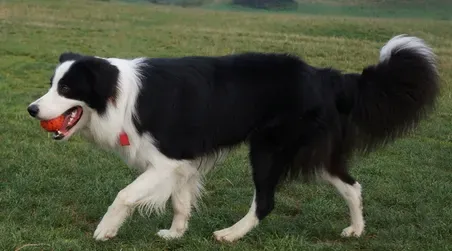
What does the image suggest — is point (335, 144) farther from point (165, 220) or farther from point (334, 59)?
point (334, 59)

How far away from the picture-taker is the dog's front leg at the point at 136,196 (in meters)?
4.59

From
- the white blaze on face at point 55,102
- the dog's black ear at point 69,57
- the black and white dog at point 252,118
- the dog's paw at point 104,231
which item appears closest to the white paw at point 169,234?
the black and white dog at point 252,118

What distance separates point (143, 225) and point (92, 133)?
106cm

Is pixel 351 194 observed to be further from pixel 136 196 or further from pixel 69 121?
pixel 69 121

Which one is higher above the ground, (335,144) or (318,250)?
(335,144)

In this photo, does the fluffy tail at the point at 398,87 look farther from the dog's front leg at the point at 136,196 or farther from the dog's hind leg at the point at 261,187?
the dog's front leg at the point at 136,196

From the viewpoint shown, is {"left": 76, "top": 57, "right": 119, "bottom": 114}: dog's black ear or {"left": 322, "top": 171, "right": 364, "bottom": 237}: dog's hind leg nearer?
{"left": 76, "top": 57, "right": 119, "bottom": 114}: dog's black ear

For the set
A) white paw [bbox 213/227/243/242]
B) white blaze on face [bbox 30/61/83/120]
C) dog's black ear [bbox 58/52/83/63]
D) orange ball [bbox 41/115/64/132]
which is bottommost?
white paw [bbox 213/227/243/242]

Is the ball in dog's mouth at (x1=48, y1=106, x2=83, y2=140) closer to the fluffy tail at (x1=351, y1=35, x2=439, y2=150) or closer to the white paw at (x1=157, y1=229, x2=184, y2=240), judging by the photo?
the white paw at (x1=157, y1=229, x2=184, y2=240)

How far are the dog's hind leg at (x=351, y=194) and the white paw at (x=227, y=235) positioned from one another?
0.88 m

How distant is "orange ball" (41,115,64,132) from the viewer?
14.2ft

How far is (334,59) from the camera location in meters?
19.1

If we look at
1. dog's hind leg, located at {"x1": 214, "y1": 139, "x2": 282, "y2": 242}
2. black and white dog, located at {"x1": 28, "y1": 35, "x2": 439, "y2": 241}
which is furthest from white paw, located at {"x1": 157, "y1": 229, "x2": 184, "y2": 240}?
dog's hind leg, located at {"x1": 214, "y1": 139, "x2": 282, "y2": 242}

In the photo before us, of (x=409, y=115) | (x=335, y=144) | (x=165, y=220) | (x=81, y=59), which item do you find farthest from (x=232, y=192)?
(x=81, y=59)
